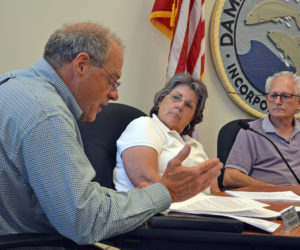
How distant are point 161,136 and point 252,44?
1.65 m

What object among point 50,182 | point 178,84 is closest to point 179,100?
point 178,84

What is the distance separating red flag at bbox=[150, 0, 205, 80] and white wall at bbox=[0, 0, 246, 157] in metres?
0.11

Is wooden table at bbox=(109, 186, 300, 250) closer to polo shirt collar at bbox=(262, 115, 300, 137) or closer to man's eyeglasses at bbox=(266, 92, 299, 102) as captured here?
polo shirt collar at bbox=(262, 115, 300, 137)

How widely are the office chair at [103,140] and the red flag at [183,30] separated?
90 cm

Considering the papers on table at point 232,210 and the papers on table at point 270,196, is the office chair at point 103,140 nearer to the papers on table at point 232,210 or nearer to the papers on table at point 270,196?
the papers on table at point 270,196

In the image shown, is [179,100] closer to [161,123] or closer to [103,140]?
[161,123]

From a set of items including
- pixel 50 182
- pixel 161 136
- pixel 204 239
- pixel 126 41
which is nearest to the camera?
pixel 50 182

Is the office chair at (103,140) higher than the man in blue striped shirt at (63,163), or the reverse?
the man in blue striped shirt at (63,163)

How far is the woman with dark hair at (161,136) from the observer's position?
1969 millimetres

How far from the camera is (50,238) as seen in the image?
1090mm

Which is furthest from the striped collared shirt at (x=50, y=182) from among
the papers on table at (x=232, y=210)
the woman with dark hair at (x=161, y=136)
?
the woman with dark hair at (x=161, y=136)

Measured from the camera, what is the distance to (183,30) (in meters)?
2.98

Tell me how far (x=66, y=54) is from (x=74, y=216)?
0.48 metres

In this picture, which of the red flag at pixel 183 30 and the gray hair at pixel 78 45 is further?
the red flag at pixel 183 30
